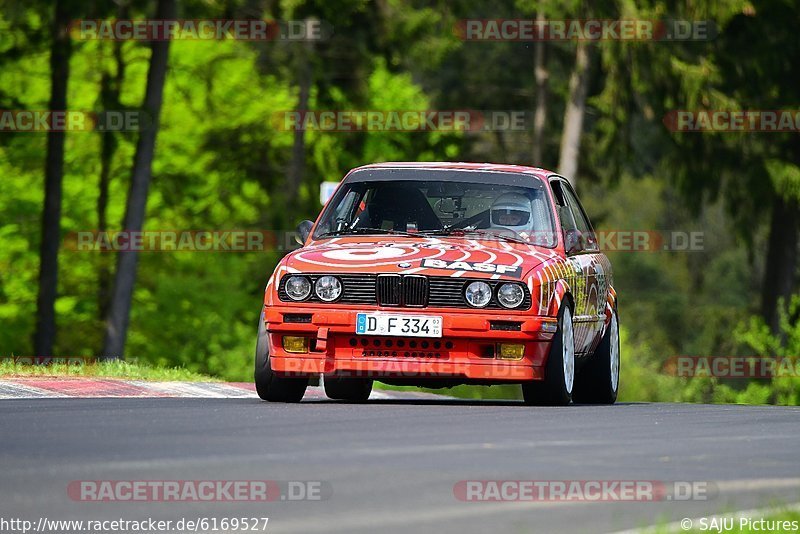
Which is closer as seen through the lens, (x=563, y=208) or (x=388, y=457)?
(x=388, y=457)

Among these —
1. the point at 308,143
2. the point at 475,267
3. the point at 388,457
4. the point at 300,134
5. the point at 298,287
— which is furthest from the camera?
the point at 308,143

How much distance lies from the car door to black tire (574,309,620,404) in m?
0.18

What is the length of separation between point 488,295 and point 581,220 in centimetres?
324

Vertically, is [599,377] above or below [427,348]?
below

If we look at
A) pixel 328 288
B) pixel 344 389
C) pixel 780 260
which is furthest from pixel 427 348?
pixel 780 260

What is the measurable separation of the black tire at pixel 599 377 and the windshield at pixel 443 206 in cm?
151

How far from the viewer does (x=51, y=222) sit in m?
36.9

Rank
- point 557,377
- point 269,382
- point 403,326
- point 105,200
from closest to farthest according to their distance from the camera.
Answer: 1. point 403,326
2. point 557,377
3. point 269,382
4. point 105,200

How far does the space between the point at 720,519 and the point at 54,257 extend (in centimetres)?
3129

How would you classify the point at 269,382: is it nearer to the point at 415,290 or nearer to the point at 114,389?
the point at 415,290

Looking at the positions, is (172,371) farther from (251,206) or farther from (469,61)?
(469,61)

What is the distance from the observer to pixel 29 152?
41812 millimetres

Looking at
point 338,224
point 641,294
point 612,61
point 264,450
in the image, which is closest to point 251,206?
point 612,61

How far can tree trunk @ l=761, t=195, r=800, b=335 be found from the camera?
3897cm
